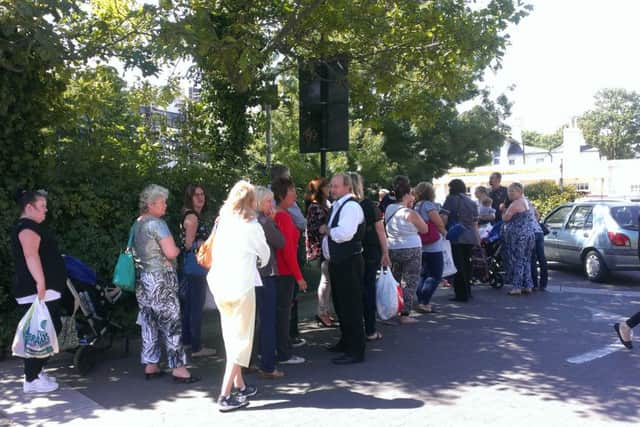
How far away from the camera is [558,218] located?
42.3 ft

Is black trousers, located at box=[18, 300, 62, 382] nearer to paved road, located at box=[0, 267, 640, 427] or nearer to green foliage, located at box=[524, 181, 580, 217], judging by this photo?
paved road, located at box=[0, 267, 640, 427]

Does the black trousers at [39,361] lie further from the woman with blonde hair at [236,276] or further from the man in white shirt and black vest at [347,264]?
the man in white shirt and black vest at [347,264]

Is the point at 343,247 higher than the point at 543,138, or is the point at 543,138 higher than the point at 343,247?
the point at 543,138

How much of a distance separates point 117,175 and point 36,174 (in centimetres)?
95

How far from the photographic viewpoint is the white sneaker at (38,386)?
5.57 meters

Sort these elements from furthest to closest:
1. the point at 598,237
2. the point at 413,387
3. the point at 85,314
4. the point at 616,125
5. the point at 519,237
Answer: the point at 616,125, the point at 598,237, the point at 519,237, the point at 85,314, the point at 413,387

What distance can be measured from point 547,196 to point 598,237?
1330 cm

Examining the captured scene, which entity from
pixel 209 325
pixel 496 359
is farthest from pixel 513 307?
pixel 209 325

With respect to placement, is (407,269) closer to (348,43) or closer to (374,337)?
(374,337)

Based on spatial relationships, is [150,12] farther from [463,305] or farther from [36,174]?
[463,305]

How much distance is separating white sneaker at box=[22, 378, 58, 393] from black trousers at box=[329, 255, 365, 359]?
110 inches

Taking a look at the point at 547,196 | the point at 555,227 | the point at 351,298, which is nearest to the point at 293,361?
the point at 351,298

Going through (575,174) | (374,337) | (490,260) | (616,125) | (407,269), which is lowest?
(374,337)

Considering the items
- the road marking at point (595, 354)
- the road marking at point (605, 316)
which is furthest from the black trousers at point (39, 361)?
the road marking at point (605, 316)
